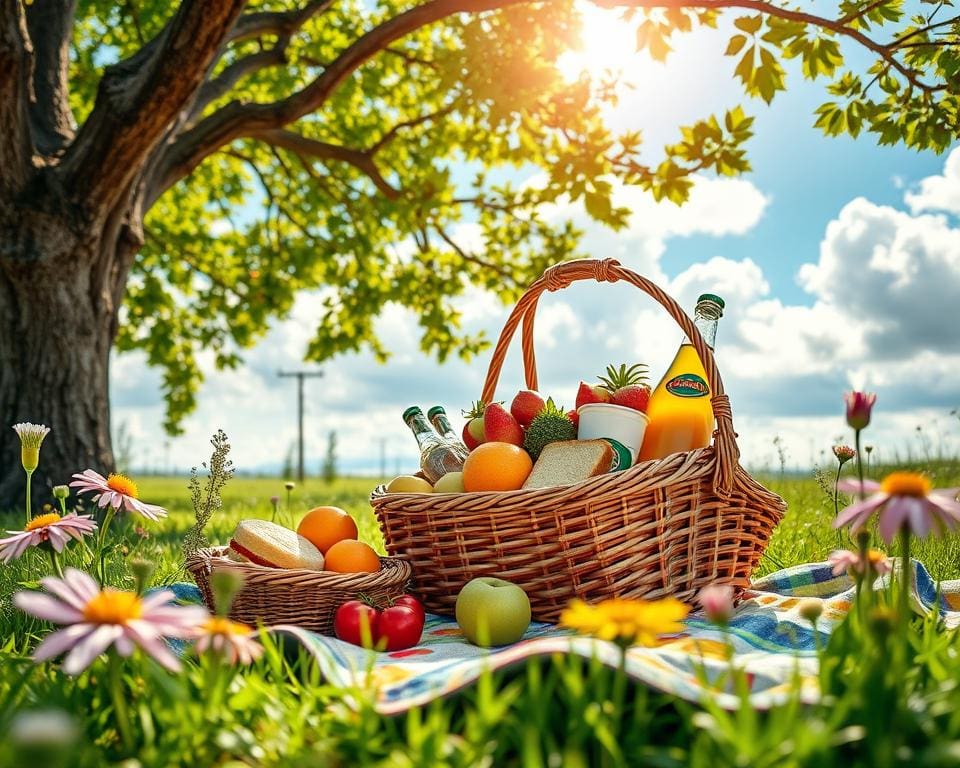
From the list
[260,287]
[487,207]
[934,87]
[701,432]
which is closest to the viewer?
[701,432]

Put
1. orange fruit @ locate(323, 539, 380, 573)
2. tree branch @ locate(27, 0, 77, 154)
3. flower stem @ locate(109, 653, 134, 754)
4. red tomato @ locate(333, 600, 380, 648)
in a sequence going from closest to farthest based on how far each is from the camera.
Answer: flower stem @ locate(109, 653, 134, 754) → red tomato @ locate(333, 600, 380, 648) → orange fruit @ locate(323, 539, 380, 573) → tree branch @ locate(27, 0, 77, 154)

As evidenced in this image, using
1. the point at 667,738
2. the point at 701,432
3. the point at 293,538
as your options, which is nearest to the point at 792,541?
the point at 701,432

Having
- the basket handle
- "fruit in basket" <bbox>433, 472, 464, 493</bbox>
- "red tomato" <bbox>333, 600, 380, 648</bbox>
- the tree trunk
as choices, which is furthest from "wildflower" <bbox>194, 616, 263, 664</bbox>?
the tree trunk

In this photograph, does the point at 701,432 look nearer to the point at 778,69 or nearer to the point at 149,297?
the point at 778,69

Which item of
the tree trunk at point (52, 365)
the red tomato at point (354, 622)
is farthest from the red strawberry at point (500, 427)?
the tree trunk at point (52, 365)

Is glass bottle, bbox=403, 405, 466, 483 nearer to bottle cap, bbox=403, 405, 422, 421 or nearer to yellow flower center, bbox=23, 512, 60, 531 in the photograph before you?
bottle cap, bbox=403, 405, 422, 421

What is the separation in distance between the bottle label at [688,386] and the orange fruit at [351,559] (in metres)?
1.01

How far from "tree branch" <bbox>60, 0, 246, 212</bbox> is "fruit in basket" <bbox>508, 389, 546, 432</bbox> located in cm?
251

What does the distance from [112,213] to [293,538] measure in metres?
3.91

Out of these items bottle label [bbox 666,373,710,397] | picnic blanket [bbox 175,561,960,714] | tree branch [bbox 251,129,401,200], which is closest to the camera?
picnic blanket [bbox 175,561,960,714]

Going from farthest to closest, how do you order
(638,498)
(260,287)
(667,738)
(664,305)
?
1. (260,287)
2. (664,305)
3. (638,498)
4. (667,738)

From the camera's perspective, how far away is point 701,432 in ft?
8.94

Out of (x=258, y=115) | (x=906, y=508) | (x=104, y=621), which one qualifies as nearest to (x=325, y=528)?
(x=104, y=621)

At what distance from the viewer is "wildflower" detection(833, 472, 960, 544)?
1296mm
